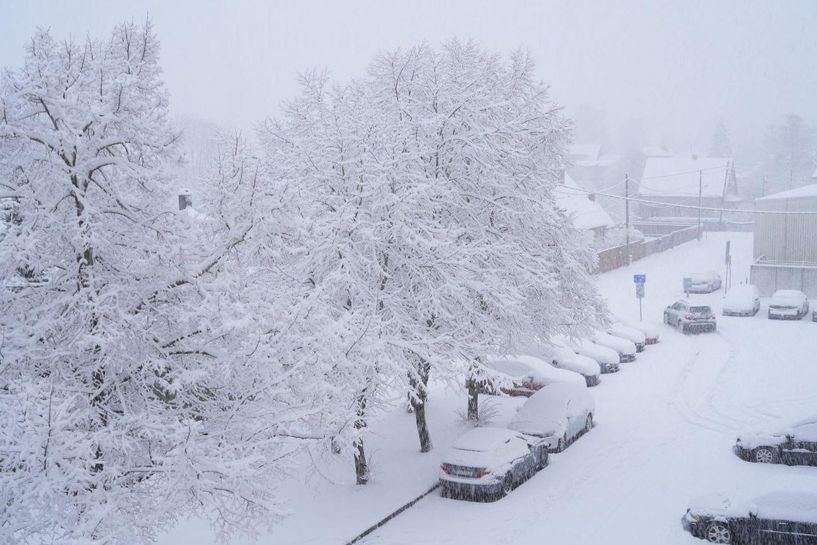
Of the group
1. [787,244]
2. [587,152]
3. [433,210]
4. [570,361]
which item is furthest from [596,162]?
[433,210]

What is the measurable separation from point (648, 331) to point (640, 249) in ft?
74.9

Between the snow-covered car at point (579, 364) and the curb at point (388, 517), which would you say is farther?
the snow-covered car at point (579, 364)

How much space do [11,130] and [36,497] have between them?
12.2 feet

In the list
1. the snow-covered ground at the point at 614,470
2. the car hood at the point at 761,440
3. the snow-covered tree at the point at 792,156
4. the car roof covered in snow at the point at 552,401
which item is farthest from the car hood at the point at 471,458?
the snow-covered tree at the point at 792,156

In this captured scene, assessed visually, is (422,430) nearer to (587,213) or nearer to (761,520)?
(761,520)

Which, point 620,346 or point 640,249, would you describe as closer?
point 620,346

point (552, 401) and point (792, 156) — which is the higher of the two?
point (792, 156)

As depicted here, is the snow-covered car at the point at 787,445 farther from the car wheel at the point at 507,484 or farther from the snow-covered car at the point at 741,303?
the snow-covered car at the point at 741,303

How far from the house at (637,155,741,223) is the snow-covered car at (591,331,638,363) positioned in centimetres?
5022

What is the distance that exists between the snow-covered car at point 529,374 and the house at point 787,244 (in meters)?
21.9

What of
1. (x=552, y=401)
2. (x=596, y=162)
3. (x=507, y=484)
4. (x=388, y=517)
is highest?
(x=596, y=162)

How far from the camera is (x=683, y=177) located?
7356cm

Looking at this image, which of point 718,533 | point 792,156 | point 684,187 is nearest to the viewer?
Result: point 718,533

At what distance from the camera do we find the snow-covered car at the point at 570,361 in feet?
67.7
